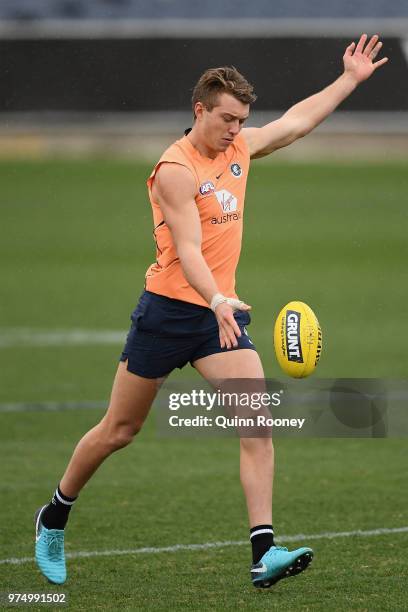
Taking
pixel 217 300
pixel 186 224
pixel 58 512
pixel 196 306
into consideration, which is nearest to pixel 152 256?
pixel 58 512

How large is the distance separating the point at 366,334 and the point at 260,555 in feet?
32.1

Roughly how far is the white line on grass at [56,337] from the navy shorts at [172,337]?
8.57 meters

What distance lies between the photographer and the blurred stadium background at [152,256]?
7023 millimetres

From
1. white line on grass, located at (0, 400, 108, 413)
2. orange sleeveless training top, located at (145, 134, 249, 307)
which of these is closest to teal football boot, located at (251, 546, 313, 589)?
orange sleeveless training top, located at (145, 134, 249, 307)

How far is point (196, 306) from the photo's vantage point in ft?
21.0

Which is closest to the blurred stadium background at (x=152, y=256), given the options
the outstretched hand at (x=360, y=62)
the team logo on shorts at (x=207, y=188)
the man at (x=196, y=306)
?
the man at (x=196, y=306)

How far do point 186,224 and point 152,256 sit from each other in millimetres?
20335

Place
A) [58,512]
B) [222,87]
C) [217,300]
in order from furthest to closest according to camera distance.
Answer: [58,512] → [222,87] → [217,300]

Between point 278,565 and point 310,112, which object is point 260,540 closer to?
point 278,565

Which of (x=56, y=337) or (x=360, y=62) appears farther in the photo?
(x=56, y=337)

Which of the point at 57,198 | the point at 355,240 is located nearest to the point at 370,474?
the point at 355,240

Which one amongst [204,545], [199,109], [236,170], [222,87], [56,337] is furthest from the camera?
[56,337]

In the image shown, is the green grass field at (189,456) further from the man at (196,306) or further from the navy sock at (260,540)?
the man at (196,306)

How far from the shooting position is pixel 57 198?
3341 cm
